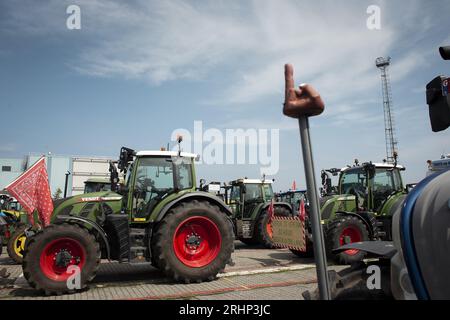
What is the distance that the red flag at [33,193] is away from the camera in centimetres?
642

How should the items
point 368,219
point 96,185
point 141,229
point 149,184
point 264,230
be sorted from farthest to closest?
point 96,185, point 264,230, point 368,219, point 149,184, point 141,229

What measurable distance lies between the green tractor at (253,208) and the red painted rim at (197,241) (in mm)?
5146

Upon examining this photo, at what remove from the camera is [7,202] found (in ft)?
40.2

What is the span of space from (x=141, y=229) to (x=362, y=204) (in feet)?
19.2

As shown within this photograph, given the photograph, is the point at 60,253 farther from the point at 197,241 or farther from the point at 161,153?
the point at 161,153

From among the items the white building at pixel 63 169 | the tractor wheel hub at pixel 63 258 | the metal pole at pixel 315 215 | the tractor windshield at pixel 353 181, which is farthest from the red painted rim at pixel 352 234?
the white building at pixel 63 169

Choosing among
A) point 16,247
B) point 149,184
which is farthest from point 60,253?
point 16,247

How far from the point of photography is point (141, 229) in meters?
6.46

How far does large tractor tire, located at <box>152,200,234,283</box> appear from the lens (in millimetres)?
6105

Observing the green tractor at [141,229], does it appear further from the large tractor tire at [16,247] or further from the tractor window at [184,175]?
the large tractor tire at [16,247]

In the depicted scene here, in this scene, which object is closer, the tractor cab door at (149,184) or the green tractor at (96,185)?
the tractor cab door at (149,184)
